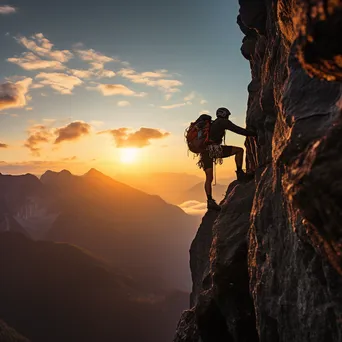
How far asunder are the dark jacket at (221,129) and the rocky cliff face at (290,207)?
0.71m

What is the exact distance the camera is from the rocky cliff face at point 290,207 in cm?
509

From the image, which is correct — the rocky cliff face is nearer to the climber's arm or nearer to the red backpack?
the climber's arm

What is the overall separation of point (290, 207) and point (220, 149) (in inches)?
319

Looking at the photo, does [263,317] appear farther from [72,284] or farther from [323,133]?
[72,284]

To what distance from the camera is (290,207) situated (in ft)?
28.2

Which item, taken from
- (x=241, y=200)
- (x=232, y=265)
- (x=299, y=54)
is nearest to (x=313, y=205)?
(x=299, y=54)

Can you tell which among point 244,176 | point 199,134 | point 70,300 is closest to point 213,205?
point 244,176

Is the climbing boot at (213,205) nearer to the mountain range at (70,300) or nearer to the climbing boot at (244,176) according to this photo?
the climbing boot at (244,176)

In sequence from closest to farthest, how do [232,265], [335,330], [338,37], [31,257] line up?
1. [338,37]
2. [335,330]
3. [232,265]
4. [31,257]

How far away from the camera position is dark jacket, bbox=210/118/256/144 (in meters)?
15.3

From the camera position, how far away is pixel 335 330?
659 centimetres

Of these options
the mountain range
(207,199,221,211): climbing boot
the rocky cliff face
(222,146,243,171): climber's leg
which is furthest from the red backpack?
the mountain range

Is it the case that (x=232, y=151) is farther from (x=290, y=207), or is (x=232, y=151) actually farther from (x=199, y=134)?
(x=290, y=207)

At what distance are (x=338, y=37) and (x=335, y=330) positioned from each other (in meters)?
5.79
